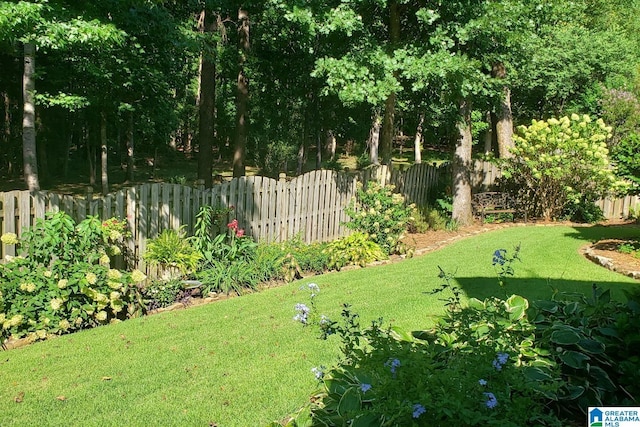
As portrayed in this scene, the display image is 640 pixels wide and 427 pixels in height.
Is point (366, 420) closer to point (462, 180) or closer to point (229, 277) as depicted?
point (229, 277)

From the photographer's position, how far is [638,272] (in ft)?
28.3

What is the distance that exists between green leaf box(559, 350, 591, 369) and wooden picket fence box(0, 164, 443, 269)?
610 cm

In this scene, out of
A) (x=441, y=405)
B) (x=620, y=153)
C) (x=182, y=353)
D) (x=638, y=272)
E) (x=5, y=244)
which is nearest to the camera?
(x=441, y=405)

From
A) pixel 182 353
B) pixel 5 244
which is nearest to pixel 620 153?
pixel 182 353

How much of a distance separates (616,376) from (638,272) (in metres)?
5.89

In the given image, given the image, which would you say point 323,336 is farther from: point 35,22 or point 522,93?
point 522,93

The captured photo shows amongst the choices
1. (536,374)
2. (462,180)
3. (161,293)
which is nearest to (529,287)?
(536,374)

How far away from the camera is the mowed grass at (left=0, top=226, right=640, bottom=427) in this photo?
4223 mm

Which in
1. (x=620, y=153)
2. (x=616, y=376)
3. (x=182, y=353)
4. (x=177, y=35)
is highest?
(x=177, y=35)

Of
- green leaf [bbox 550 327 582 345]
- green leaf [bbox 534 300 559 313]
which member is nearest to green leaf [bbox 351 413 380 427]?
green leaf [bbox 550 327 582 345]

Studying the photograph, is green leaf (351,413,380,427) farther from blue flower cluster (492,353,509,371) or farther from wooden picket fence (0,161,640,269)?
wooden picket fence (0,161,640,269)

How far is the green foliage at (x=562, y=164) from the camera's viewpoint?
1390 cm

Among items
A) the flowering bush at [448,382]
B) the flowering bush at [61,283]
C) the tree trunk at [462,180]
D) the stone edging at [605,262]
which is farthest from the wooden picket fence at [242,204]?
the flowering bush at [448,382]

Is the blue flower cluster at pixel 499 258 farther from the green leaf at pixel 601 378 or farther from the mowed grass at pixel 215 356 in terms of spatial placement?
the mowed grass at pixel 215 356
